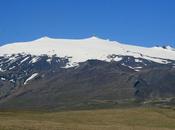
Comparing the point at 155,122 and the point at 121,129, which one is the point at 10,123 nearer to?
the point at 121,129

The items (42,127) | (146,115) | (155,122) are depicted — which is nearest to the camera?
(42,127)

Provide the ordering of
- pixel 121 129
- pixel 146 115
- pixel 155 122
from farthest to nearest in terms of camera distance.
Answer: pixel 146 115 → pixel 155 122 → pixel 121 129

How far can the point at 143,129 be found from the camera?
6456 centimetres

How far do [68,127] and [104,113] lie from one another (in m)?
31.4

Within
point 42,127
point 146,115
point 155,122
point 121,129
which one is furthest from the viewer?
point 146,115

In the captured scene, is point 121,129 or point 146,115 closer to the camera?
point 121,129

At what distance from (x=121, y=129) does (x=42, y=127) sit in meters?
9.81

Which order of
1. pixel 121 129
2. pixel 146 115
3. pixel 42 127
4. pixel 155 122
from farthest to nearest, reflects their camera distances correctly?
pixel 146 115
pixel 155 122
pixel 121 129
pixel 42 127

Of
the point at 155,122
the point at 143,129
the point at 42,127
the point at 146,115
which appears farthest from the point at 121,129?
the point at 146,115

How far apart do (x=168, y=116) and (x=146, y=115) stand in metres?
4.53

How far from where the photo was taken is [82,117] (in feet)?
274

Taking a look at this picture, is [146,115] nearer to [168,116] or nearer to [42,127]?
[168,116]

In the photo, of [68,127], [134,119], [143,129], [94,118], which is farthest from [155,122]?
[68,127]

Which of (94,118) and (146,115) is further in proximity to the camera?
(146,115)
